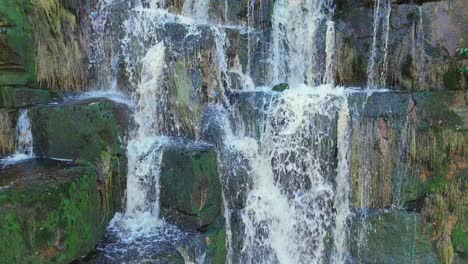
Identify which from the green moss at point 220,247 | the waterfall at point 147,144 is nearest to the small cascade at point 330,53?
the waterfall at point 147,144

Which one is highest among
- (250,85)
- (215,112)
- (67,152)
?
(250,85)

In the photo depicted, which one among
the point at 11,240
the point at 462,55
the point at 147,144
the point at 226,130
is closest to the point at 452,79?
the point at 462,55

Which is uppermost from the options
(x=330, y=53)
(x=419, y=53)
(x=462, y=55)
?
(x=330, y=53)

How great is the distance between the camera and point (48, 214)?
3904 millimetres

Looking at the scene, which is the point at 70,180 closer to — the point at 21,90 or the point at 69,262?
the point at 69,262

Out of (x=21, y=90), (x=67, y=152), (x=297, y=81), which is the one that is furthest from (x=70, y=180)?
(x=297, y=81)

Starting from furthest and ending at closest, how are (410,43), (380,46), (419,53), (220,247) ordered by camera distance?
1. (380,46)
2. (410,43)
3. (419,53)
4. (220,247)

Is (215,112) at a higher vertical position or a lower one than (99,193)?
higher

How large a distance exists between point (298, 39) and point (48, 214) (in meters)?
6.22

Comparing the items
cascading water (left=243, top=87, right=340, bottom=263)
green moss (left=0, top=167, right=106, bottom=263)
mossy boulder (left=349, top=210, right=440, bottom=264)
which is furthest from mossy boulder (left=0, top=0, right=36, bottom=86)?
mossy boulder (left=349, top=210, right=440, bottom=264)

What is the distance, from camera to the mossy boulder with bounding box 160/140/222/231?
5.15m

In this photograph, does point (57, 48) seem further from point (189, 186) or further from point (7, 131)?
point (189, 186)

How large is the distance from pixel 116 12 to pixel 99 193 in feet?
10.7

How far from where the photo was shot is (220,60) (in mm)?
7285
